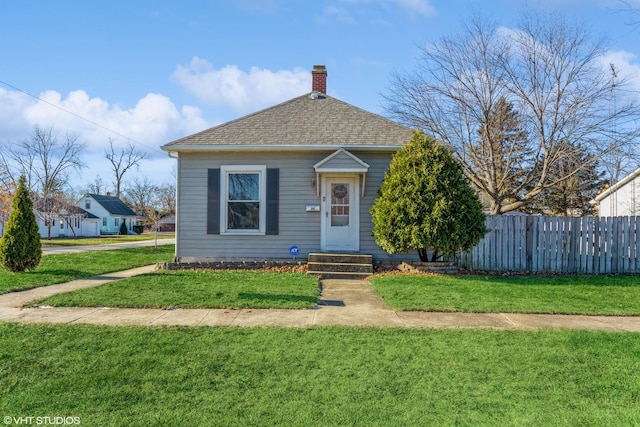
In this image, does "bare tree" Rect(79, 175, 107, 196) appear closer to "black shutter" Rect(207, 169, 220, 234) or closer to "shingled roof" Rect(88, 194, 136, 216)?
"shingled roof" Rect(88, 194, 136, 216)

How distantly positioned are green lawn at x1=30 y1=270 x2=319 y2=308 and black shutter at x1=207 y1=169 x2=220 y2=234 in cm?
171

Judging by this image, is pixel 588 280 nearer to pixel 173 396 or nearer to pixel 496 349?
pixel 496 349

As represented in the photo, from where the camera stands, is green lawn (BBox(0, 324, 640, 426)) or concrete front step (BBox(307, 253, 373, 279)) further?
concrete front step (BBox(307, 253, 373, 279))

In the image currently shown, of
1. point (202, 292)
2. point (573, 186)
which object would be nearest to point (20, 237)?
point (202, 292)

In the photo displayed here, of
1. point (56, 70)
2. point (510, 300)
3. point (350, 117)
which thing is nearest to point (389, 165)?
point (350, 117)

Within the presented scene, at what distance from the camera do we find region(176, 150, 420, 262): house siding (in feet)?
35.0

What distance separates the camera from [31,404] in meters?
2.95

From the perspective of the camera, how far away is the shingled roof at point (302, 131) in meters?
10.4

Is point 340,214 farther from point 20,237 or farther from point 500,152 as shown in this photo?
point 500,152

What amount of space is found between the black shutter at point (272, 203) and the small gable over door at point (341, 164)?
48.6 inches

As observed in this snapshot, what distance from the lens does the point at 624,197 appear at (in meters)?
18.0

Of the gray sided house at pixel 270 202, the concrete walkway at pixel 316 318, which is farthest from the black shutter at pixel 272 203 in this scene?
the concrete walkway at pixel 316 318

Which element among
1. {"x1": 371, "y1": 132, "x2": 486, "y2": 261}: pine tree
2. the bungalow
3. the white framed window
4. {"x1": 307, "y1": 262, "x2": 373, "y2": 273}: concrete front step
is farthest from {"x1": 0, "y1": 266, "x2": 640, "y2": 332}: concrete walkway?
the bungalow

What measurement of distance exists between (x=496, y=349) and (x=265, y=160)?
7823mm
